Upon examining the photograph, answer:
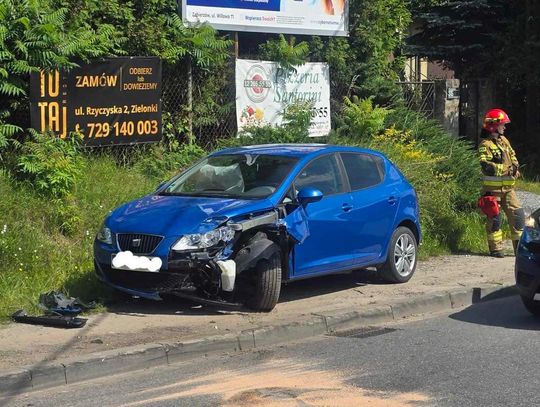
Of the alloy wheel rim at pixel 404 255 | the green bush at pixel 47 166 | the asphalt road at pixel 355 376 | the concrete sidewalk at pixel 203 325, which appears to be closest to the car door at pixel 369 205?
the alloy wheel rim at pixel 404 255

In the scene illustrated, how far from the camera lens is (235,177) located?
9.20m

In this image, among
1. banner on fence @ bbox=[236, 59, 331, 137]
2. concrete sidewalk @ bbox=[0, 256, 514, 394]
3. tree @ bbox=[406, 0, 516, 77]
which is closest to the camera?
concrete sidewalk @ bbox=[0, 256, 514, 394]

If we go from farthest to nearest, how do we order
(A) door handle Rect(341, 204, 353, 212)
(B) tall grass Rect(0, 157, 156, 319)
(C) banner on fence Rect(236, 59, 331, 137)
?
(C) banner on fence Rect(236, 59, 331, 137)
(A) door handle Rect(341, 204, 353, 212)
(B) tall grass Rect(0, 157, 156, 319)

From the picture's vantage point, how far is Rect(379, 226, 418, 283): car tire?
10.1 metres

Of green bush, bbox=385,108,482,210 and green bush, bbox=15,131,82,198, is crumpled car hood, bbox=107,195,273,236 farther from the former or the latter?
green bush, bbox=385,108,482,210

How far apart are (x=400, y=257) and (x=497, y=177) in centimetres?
246

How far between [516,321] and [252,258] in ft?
9.07

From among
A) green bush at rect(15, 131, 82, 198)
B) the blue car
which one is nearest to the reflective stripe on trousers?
the blue car

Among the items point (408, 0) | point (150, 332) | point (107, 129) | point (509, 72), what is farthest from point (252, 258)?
point (408, 0)

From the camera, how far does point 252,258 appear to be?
26.8 ft

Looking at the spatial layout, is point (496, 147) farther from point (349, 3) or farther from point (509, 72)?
point (509, 72)

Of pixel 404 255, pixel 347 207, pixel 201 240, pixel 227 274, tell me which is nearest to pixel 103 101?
pixel 347 207

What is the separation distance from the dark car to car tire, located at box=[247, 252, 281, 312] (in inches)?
92.5

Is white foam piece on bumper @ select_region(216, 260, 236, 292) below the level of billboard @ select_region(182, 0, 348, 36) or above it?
below
